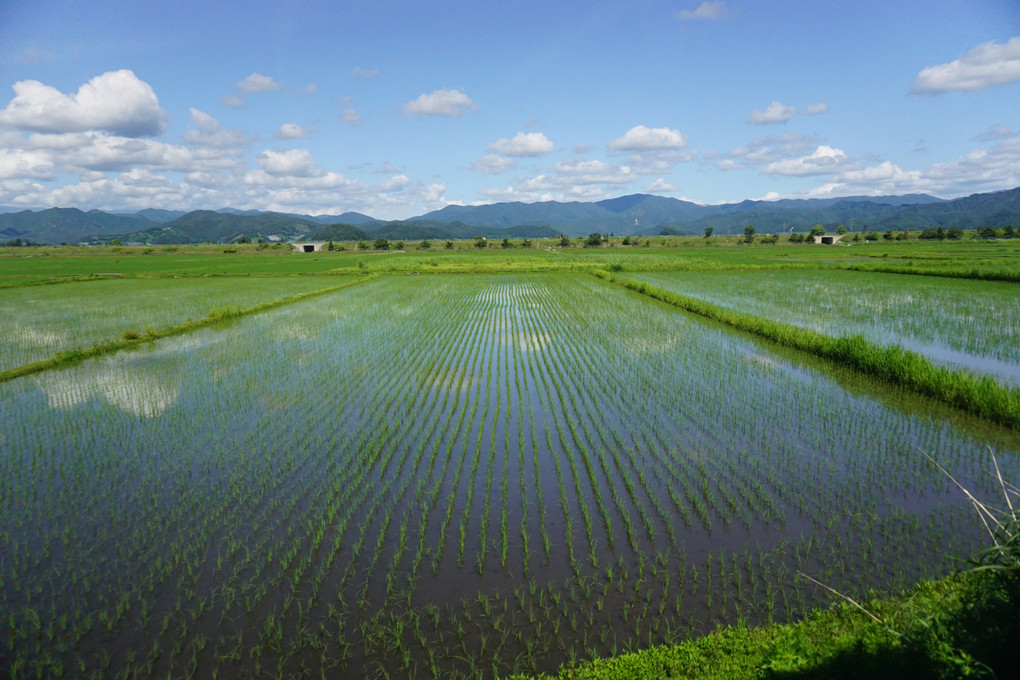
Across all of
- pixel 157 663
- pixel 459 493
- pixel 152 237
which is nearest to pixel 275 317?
pixel 459 493

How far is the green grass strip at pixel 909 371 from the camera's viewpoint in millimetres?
7249

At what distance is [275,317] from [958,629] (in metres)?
18.9

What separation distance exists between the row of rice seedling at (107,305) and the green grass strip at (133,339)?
0.38m

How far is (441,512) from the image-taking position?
5.17m

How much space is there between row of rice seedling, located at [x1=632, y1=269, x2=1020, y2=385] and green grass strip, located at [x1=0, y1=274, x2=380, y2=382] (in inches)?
690

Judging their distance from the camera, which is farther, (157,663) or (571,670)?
(157,663)

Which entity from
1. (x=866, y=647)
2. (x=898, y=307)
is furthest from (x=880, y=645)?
(x=898, y=307)

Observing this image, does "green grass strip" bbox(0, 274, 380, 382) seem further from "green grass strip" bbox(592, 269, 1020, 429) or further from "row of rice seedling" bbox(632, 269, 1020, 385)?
"row of rice seedling" bbox(632, 269, 1020, 385)

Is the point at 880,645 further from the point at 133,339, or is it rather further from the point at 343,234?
the point at 343,234

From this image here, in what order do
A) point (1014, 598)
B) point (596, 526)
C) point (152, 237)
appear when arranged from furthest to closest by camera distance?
point (152, 237) → point (596, 526) → point (1014, 598)

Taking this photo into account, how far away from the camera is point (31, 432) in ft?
24.7

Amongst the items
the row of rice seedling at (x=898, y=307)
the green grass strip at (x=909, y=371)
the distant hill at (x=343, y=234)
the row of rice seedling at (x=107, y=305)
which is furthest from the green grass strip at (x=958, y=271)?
the distant hill at (x=343, y=234)

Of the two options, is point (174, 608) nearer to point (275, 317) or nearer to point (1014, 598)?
point (1014, 598)

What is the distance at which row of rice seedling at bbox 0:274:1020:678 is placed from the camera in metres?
3.58
